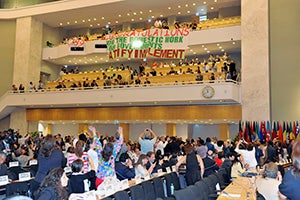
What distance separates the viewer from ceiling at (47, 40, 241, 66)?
21.4 metres

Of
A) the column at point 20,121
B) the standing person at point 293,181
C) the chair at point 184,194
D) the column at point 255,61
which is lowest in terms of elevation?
the chair at point 184,194

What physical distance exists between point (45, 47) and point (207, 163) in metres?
21.3

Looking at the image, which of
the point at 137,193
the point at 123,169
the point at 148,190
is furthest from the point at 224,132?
the point at 137,193

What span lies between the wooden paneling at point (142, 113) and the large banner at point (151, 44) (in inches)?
127

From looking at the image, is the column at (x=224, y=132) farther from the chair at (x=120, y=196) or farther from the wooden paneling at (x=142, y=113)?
the chair at (x=120, y=196)

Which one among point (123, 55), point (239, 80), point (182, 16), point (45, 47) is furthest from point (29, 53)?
point (239, 80)

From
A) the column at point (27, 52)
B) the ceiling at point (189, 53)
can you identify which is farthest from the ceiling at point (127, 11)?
the ceiling at point (189, 53)

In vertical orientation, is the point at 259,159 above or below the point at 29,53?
below

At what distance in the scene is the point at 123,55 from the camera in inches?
818

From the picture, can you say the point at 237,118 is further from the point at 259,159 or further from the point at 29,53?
the point at 29,53

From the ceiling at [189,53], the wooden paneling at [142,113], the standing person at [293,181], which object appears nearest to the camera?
the standing person at [293,181]

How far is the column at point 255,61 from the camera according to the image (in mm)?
18062

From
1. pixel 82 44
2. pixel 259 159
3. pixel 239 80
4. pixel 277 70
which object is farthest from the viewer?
pixel 82 44

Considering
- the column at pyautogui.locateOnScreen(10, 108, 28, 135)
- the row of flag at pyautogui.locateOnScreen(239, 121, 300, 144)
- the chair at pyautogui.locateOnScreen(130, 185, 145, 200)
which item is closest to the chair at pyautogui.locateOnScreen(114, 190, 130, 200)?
the chair at pyautogui.locateOnScreen(130, 185, 145, 200)
